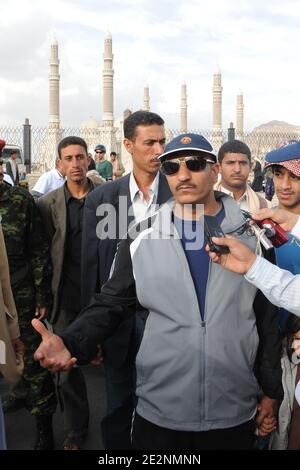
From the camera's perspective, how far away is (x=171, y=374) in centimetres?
180

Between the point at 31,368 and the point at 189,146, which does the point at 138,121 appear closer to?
the point at 189,146

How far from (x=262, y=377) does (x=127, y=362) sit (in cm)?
69

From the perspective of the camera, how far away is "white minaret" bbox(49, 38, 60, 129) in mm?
35469

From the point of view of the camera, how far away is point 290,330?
2107 mm

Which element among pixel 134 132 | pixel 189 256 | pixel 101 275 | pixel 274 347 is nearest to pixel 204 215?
pixel 189 256

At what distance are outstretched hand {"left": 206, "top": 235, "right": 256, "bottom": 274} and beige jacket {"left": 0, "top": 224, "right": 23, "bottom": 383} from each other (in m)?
1.05

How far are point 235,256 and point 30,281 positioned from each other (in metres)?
1.70

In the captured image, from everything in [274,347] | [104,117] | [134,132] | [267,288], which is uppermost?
[104,117]

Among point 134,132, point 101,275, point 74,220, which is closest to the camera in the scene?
point 101,275

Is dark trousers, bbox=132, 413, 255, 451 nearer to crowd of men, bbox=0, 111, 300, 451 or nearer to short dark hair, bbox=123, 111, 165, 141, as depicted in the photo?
crowd of men, bbox=0, 111, 300, 451

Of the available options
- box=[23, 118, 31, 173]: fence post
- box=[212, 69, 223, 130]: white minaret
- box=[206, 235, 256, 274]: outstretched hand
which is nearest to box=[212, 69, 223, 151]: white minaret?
box=[212, 69, 223, 130]: white minaret

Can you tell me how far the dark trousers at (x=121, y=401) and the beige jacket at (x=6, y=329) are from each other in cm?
44

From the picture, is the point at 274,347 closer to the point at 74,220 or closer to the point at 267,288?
the point at 267,288

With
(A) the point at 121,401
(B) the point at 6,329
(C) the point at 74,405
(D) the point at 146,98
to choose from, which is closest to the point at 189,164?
(B) the point at 6,329
